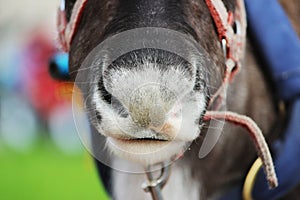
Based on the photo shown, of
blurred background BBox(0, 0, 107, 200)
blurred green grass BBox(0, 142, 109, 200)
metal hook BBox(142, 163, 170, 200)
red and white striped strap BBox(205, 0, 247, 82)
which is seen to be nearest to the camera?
red and white striped strap BBox(205, 0, 247, 82)

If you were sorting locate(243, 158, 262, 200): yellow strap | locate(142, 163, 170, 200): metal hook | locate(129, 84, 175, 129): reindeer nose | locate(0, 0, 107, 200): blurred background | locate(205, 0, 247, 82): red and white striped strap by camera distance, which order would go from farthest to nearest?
locate(0, 0, 107, 200): blurred background < locate(243, 158, 262, 200): yellow strap < locate(142, 163, 170, 200): metal hook < locate(205, 0, 247, 82): red and white striped strap < locate(129, 84, 175, 129): reindeer nose

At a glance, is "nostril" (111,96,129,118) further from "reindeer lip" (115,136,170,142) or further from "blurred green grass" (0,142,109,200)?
"blurred green grass" (0,142,109,200)

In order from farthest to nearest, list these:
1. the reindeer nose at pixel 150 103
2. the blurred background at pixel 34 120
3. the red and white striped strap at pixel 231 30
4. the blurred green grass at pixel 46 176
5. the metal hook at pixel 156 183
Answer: the blurred background at pixel 34 120, the blurred green grass at pixel 46 176, the metal hook at pixel 156 183, the red and white striped strap at pixel 231 30, the reindeer nose at pixel 150 103

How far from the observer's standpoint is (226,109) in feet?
8.66

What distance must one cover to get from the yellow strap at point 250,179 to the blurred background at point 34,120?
121 inches

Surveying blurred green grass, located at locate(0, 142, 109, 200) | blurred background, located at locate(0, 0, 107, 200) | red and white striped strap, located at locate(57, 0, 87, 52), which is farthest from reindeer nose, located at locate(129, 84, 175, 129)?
blurred background, located at locate(0, 0, 107, 200)

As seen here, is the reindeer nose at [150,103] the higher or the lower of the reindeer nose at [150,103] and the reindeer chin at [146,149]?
the higher

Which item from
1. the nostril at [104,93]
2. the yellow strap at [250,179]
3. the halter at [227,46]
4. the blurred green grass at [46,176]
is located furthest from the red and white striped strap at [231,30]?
the blurred green grass at [46,176]

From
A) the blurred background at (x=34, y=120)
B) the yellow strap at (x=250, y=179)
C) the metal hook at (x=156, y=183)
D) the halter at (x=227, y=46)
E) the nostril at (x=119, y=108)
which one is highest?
the nostril at (x=119, y=108)

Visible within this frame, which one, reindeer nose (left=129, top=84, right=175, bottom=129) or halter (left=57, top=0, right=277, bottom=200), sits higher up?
reindeer nose (left=129, top=84, right=175, bottom=129)

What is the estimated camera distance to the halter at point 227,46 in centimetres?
232

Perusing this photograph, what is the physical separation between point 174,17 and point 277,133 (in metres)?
0.72

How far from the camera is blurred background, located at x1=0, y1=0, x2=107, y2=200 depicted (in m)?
5.99

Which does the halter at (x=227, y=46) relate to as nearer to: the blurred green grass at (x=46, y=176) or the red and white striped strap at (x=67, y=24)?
the red and white striped strap at (x=67, y=24)
